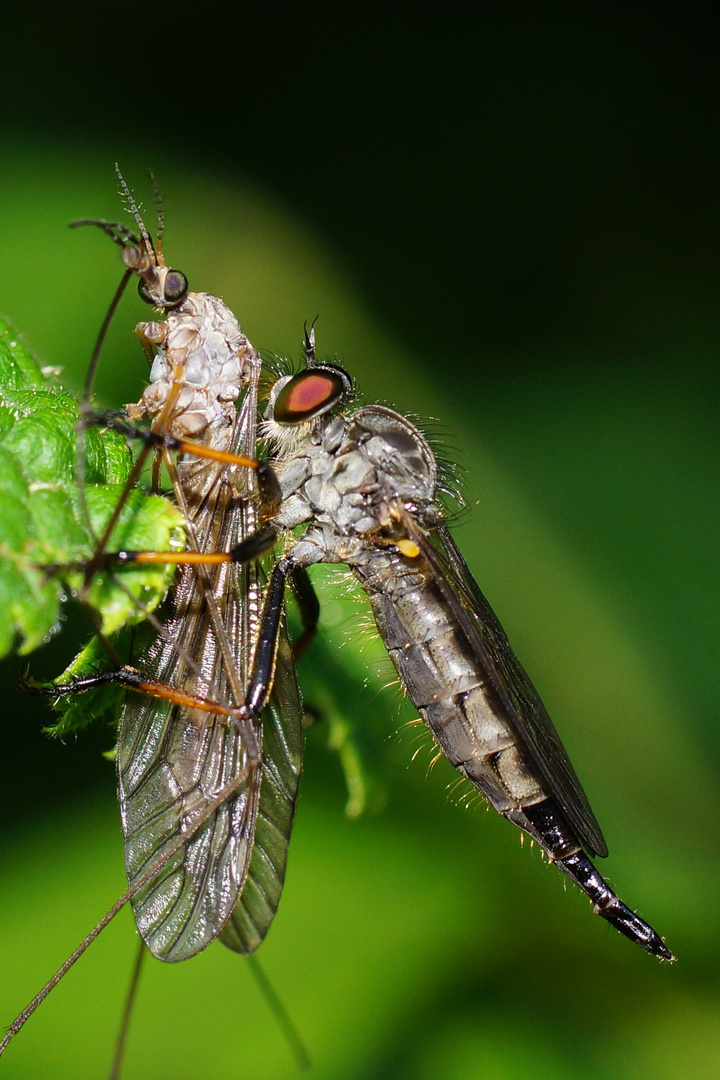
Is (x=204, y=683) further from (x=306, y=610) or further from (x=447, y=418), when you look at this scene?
(x=447, y=418)

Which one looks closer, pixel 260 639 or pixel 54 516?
pixel 54 516

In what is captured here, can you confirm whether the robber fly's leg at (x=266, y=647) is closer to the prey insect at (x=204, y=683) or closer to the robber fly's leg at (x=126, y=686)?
the prey insect at (x=204, y=683)

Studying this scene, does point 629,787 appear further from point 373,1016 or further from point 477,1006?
point 373,1016

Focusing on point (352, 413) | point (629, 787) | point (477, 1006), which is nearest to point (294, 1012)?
point (477, 1006)

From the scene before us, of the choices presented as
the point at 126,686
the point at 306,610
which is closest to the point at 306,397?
the point at 306,610

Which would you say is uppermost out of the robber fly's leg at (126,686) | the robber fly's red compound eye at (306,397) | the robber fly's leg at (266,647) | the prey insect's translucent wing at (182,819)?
the robber fly's red compound eye at (306,397)

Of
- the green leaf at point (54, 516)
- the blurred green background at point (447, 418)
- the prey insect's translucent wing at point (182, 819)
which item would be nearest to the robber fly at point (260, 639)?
the prey insect's translucent wing at point (182, 819)
